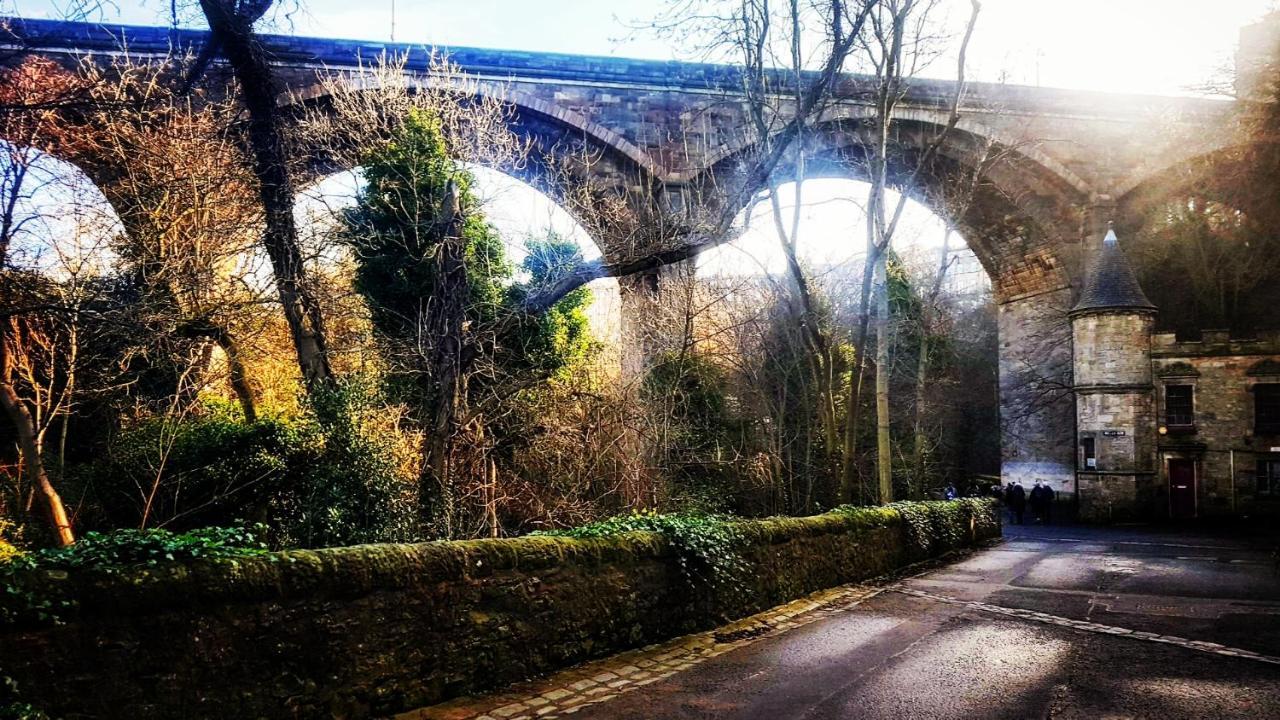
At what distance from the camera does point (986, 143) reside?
68.7 ft

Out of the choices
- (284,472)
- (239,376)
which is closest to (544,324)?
(284,472)

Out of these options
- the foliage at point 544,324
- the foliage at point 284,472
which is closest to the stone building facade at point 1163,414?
the foliage at point 544,324

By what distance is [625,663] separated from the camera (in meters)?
6.55

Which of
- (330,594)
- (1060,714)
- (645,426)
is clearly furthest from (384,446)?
(1060,714)

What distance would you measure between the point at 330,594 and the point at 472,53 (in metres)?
16.4

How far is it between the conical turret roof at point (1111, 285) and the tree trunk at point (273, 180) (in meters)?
22.5

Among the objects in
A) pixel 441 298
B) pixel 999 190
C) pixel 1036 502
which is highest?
pixel 999 190

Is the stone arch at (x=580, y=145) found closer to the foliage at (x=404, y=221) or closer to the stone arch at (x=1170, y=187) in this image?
the foliage at (x=404, y=221)

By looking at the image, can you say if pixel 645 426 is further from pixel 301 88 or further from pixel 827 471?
pixel 301 88

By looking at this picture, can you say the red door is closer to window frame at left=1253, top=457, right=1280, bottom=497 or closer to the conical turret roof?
window frame at left=1253, top=457, right=1280, bottom=497

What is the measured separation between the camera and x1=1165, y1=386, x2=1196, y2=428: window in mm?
23625

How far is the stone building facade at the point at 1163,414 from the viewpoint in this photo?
2272cm

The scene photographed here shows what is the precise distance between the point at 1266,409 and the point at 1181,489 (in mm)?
3244

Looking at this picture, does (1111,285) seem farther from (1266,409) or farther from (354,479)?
(354,479)
